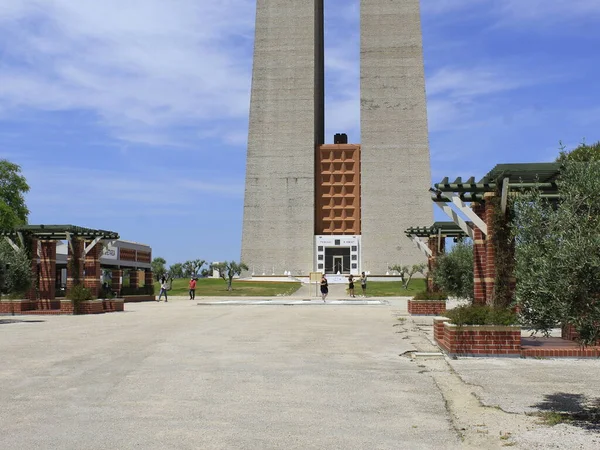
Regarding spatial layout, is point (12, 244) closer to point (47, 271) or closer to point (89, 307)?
point (47, 271)

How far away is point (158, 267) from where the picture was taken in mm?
108625

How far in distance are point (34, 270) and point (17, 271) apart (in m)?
2.48

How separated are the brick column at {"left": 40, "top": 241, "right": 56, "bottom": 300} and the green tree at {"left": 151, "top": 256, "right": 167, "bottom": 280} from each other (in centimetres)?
Result: 6721

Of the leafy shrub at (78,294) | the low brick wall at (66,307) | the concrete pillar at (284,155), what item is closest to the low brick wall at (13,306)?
the low brick wall at (66,307)

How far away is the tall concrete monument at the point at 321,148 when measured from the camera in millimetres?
97875

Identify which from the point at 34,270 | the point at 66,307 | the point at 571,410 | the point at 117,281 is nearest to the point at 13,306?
the point at 34,270

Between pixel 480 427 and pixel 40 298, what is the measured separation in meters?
29.4

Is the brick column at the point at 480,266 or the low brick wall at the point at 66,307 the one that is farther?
the low brick wall at the point at 66,307

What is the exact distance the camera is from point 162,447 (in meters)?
7.44

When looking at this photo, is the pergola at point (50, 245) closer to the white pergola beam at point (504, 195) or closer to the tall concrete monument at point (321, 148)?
the white pergola beam at point (504, 195)

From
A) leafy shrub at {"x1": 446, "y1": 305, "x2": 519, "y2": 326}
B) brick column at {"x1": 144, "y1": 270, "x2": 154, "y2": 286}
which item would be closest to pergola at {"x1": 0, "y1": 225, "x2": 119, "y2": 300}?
leafy shrub at {"x1": 446, "y1": 305, "x2": 519, "y2": 326}

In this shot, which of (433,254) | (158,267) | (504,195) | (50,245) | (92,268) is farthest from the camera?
(158,267)

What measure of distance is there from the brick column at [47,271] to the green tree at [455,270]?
18.3 meters

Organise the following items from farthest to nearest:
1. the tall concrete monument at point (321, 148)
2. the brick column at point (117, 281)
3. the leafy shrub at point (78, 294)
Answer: the tall concrete monument at point (321, 148) → the brick column at point (117, 281) → the leafy shrub at point (78, 294)
